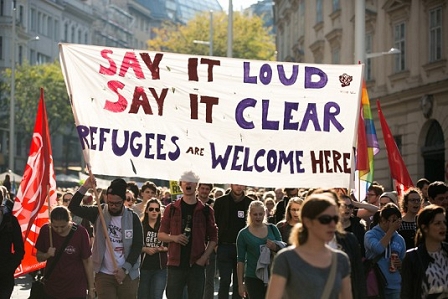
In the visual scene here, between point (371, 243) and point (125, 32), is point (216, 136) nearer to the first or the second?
point (371, 243)

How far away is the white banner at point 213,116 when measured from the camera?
11758mm

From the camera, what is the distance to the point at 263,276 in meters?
13.0

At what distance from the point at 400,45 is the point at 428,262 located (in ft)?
96.5

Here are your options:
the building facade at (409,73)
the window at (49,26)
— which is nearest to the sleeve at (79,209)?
the building facade at (409,73)

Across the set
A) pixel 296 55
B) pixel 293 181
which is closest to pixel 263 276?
pixel 293 181

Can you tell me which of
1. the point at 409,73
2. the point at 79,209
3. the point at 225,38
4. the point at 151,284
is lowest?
the point at 151,284

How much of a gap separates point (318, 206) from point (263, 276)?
5.97 metres

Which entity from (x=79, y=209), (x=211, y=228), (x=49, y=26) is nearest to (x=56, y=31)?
(x=49, y=26)

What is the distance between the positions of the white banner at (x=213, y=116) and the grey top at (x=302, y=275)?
15.0 feet

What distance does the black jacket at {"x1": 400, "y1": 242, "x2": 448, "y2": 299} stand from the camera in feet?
29.6

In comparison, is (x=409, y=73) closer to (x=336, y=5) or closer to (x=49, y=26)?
(x=336, y=5)

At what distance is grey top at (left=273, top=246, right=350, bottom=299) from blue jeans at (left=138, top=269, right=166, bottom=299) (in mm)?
7385

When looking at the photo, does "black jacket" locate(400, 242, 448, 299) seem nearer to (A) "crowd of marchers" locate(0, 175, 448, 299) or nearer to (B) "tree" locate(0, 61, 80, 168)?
(A) "crowd of marchers" locate(0, 175, 448, 299)

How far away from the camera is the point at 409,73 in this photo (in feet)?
120
